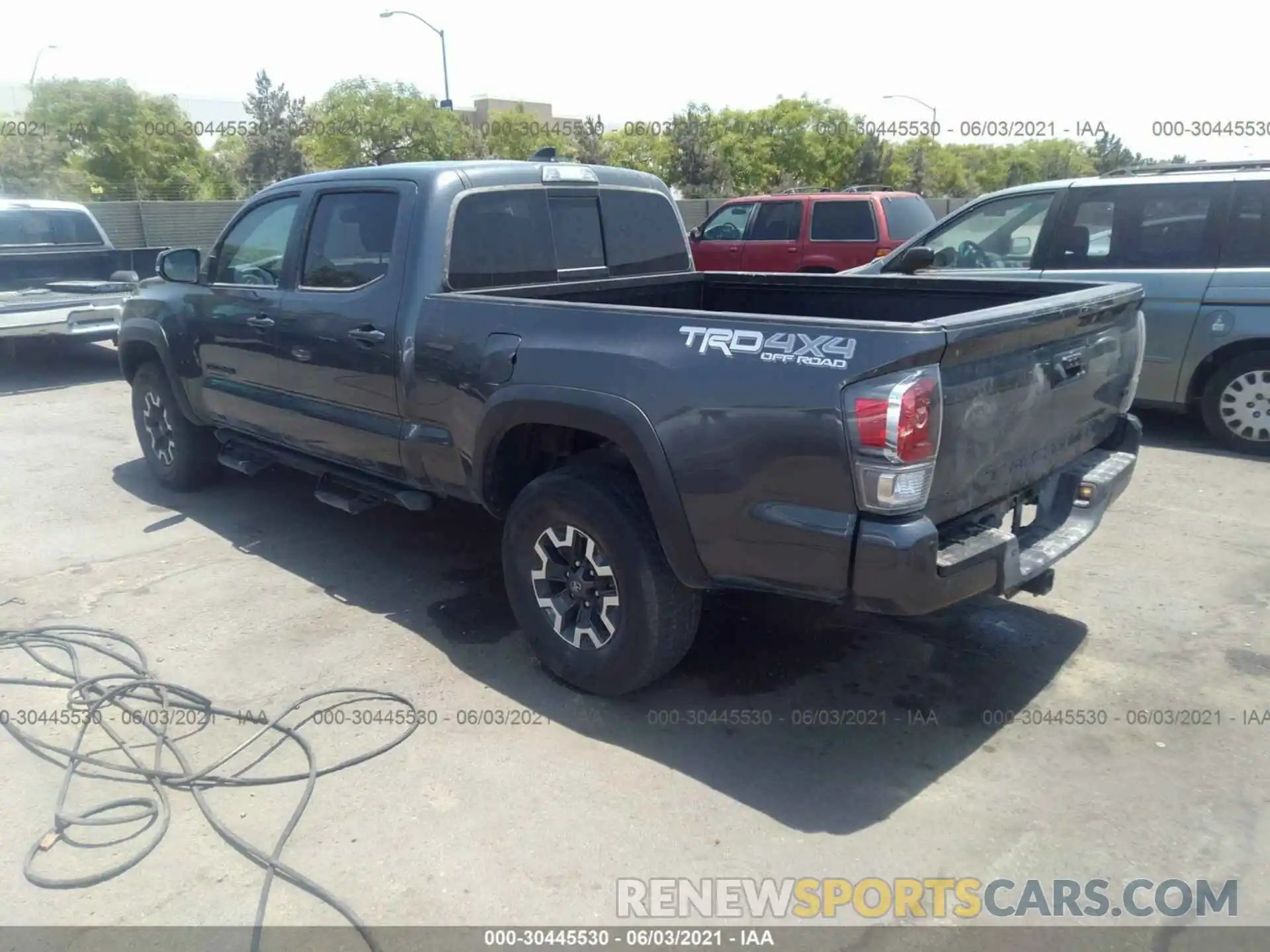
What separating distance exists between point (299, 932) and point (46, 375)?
34.4 ft

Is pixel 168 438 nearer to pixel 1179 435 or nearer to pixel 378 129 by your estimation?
pixel 1179 435

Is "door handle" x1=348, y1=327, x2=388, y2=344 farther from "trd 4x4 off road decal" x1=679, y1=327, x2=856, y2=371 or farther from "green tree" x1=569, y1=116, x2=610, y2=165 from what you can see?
"green tree" x1=569, y1=116, x2=610, y2=165

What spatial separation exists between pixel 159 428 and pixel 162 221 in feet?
66.8

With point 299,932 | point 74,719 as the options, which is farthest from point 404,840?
point 74,719

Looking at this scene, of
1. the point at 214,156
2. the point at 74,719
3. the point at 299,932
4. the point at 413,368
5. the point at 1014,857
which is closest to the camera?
the point at 299,932

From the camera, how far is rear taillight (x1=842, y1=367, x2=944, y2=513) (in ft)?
9.55

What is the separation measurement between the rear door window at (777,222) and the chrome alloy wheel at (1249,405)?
693cm

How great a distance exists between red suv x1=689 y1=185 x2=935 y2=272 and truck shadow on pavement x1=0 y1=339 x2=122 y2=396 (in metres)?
7.65

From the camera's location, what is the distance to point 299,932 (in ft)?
8.99

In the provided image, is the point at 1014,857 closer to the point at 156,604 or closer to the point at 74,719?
the point at 74,719

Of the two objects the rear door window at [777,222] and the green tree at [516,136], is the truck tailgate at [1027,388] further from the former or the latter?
the green tree at [516,136]

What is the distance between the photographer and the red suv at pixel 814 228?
12617 millimetres

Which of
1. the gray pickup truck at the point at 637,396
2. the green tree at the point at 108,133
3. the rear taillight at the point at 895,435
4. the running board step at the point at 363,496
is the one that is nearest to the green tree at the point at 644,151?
the green tree at the point at 108,133

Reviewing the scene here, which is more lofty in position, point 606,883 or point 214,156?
point 214,156
